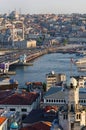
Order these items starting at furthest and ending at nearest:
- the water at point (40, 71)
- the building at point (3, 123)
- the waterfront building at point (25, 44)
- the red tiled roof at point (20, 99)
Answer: the waterfront building at point (25, 44) < the water at point (40, 71) < the red tiled roof at point (20, 99) < the building at point (3, 123)

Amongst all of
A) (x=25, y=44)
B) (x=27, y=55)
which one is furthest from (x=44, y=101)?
(x=25, y=44)

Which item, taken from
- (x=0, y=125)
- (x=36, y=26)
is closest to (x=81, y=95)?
(x=0, y=125)

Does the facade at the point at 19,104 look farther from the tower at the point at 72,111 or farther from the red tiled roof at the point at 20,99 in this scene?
the tower at the point at 72,111

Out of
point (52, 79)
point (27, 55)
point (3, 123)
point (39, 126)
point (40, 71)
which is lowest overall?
point (27, 55)

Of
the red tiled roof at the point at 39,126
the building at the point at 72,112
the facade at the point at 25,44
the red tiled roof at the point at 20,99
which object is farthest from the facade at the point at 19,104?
the facade at the point at 25,44

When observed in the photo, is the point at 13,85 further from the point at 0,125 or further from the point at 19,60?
the point at 19,60

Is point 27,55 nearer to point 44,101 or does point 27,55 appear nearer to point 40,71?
point 40,71

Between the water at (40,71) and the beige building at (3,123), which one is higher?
the beige building at (3,123)

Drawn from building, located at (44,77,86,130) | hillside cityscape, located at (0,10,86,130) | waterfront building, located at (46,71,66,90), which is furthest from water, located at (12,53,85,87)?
building, located at (44,77,86,130)
